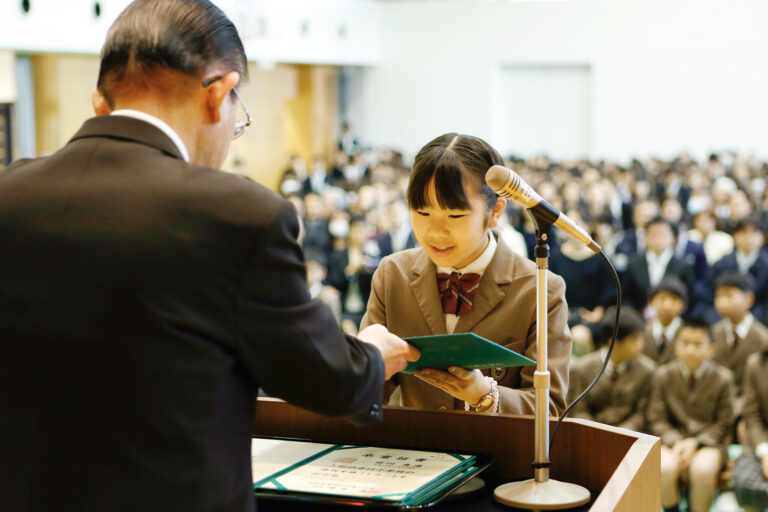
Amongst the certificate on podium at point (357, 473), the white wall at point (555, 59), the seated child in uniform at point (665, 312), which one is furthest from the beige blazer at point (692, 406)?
the white wall at point (555, 59)

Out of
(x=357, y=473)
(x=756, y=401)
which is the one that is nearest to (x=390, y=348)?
(x=357, y=473)

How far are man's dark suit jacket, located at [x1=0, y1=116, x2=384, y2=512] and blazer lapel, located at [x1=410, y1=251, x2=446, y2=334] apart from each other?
906mm

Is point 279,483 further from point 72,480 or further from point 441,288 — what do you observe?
point 441,288

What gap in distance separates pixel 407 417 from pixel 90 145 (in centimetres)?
81

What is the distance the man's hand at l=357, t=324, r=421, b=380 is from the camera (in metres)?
1.47

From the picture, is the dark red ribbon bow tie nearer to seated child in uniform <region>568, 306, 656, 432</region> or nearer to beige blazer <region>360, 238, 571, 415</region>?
beige blazer <region>360, 238, 571, 415</region>

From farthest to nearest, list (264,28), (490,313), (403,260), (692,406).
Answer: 1. (264,28)
2. (692,406)
3. (403,260)
4. (490,313)

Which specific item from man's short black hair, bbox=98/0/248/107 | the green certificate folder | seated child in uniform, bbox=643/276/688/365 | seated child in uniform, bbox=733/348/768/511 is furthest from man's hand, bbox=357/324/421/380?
seated child in uniform, bbox=643/276/688/365

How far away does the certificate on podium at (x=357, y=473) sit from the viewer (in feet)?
4.76

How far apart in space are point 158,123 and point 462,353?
0.61 metres

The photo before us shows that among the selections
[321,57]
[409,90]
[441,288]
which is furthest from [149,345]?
[409,90]

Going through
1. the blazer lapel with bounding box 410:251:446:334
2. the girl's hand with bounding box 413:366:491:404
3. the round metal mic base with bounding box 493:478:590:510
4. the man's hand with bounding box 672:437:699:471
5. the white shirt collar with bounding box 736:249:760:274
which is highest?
the blazer lapel with bounding box 410:251:446:334

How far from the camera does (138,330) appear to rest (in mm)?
1144

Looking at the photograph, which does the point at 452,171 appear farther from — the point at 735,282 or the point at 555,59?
the point at 555,59
